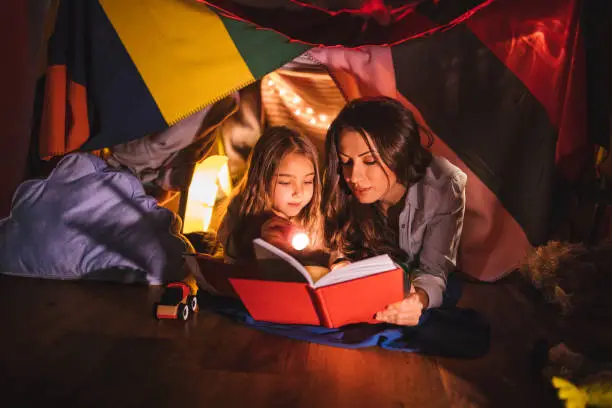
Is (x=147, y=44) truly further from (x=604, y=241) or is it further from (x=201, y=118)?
(x=604, y=241)

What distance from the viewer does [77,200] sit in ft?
5.35

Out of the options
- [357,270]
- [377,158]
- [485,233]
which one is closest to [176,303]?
[357,270]

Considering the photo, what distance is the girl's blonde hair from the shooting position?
1.44 m

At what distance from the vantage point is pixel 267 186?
144 centimetres

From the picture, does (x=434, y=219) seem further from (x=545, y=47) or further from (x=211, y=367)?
(x=211, y=367)

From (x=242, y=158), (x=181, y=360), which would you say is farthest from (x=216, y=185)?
(x=181, y=360)

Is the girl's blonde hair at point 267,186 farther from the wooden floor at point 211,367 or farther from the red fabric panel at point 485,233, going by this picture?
the red fabric panel at point 485,233

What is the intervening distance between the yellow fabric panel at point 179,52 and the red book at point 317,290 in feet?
1.98

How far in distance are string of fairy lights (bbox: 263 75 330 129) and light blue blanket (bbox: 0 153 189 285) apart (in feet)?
1.65

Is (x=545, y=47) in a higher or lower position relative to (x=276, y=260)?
higher

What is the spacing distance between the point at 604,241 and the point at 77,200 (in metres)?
1.60

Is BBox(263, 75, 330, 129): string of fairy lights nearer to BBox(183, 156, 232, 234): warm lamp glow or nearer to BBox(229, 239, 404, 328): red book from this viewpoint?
BBox(183, 156, 232, 234): warm lamp glow

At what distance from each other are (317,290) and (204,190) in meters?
A: 0.72

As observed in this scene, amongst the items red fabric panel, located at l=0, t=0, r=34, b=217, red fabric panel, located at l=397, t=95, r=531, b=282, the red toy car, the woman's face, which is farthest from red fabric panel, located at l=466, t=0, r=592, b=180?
red fabric panel, located at l=0, t=0, r=34, b=217
